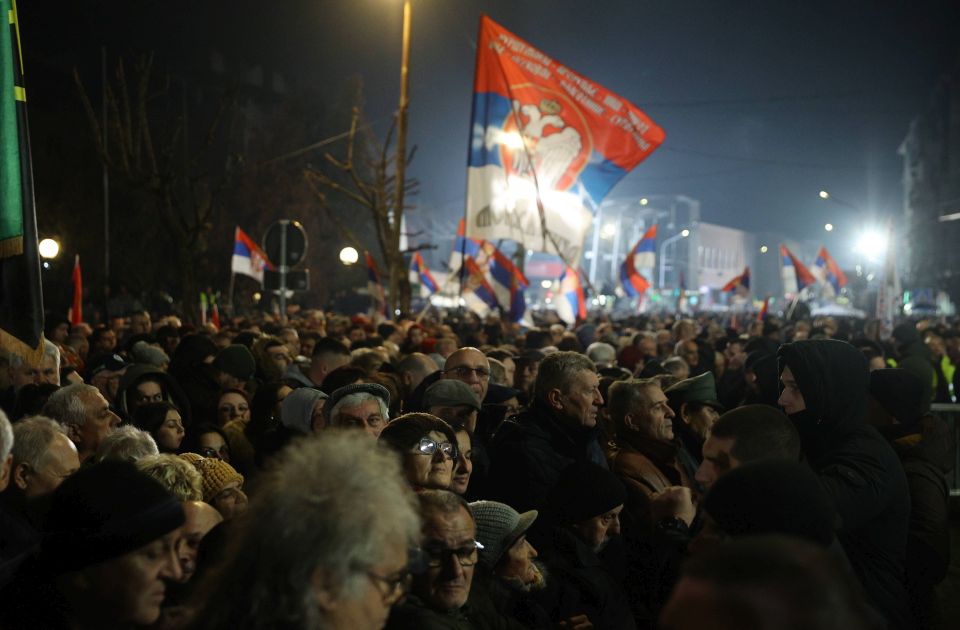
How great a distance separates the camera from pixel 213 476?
4699 mm

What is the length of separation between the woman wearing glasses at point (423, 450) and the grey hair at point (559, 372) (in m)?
1.28

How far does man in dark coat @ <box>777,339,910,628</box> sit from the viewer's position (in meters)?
3.79

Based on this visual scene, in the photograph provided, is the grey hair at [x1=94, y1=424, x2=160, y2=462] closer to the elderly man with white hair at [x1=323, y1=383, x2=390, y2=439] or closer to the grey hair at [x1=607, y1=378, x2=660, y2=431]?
the elderly man with white hair at [x1=323, y1=383, x2=390, y2=439]

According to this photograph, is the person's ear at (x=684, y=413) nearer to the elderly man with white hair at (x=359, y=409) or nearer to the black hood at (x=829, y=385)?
the elderly man with white hair at (x=359, y=409)

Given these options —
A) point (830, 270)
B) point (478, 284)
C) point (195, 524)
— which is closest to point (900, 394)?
point (195, 524)

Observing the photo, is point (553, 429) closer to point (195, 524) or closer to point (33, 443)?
point (195, 524)

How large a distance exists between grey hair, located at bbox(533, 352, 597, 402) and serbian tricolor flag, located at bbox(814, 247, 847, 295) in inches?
1129

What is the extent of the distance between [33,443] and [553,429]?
9.13 feet

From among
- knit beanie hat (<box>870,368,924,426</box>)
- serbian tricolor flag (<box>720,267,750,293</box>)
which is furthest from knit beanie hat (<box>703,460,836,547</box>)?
serbian tricolor flag (<box>720,267,750,293</box>)

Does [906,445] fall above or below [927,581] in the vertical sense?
above

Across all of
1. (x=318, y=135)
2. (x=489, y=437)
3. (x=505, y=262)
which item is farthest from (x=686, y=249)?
(x=489, y=437)

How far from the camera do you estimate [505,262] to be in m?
20.3

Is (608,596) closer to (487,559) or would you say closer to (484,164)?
(487,559)

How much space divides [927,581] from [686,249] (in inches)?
5623
